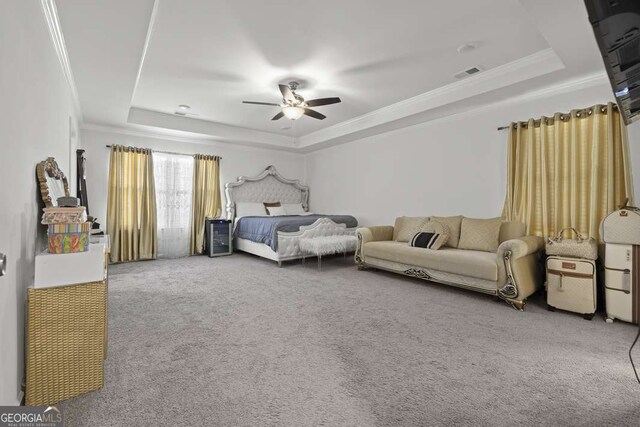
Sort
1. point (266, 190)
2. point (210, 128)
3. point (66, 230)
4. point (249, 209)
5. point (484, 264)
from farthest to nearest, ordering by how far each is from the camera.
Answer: point (266, 190)
point (249, 209)
point (210, 128)
point (484, 264)
point (66, 230)

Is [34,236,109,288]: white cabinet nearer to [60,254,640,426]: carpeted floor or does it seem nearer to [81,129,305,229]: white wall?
[60,254,640,426]: carpeted floor

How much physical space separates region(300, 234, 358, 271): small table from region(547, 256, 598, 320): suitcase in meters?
2.60

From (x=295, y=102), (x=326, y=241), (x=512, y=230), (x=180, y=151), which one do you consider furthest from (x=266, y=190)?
(x=512, y=230)

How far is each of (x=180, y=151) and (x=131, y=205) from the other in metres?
1.40

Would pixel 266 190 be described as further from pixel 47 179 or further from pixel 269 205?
pixel 47 179

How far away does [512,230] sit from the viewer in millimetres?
3676

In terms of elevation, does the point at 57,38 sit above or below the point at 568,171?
above

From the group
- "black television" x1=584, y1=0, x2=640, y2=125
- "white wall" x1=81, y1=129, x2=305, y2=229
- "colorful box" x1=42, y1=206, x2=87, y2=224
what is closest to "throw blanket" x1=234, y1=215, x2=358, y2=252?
"white wall" x1=81, y1=129, x2=305, y2=229

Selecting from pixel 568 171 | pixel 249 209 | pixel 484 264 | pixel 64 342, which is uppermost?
pixel 568 171

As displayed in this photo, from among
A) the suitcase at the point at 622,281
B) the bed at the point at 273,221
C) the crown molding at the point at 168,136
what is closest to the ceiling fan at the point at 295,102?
the bed at the point at 273,221

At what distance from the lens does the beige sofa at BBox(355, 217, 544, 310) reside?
2.96 meters

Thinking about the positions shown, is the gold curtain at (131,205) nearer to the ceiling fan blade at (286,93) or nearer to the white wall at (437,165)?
the ceiling fan blade at (286,93)

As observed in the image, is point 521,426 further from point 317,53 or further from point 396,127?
point 396,127

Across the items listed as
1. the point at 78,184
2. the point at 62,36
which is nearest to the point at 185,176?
the point at 78,184
